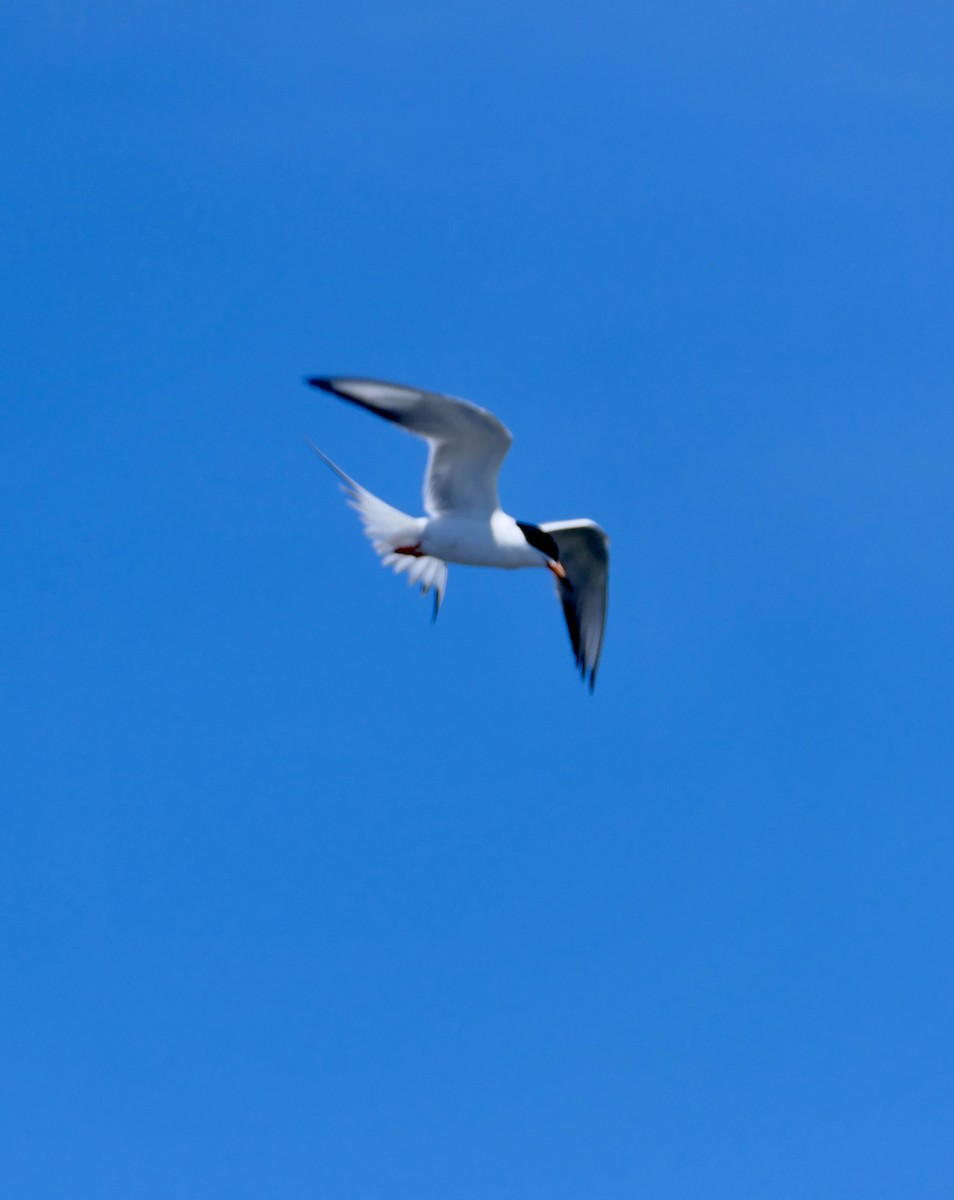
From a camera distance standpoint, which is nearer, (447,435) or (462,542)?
(447,435)

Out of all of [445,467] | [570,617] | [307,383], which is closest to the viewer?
[307,383]

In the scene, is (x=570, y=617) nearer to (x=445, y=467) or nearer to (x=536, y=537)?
(x=536, y=537)

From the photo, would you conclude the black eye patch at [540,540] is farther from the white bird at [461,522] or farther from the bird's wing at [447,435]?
the bird's wing at [447,435]

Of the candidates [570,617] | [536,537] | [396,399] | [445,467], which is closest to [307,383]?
[396,399]

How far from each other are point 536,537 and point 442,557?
113cm

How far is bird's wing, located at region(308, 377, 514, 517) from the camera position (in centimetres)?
1691

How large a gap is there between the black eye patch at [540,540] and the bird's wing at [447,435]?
605 mm

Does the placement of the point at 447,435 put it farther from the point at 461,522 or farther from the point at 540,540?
the point at 540,540

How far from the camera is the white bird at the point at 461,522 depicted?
17.3m

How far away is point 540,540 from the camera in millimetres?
19547

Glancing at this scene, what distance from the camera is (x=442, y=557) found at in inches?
749

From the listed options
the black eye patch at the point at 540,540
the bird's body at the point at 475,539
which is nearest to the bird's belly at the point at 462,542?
the bird's body at the point at 475,539

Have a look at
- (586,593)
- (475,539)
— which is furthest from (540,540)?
(586,593)

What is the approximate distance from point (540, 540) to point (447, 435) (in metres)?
2.07
